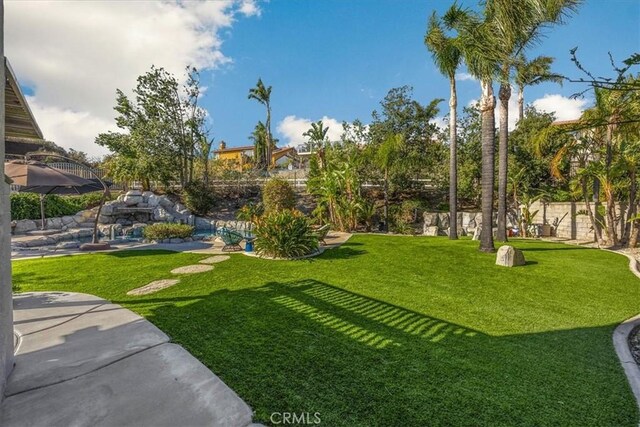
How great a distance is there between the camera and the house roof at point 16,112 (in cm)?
434

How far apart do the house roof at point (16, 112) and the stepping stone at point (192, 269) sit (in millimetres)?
4033

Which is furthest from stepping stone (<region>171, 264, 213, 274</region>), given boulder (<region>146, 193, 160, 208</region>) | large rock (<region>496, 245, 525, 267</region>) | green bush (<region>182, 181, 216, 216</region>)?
green bush (<region>182, 181, 216, 216</region>)

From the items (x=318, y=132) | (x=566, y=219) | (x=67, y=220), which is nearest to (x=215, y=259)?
(x=67, y=220)

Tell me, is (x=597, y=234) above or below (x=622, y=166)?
below

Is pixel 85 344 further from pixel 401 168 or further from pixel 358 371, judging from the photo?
pixel 401 168

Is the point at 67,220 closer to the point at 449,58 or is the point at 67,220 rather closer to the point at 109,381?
the point at 109,381

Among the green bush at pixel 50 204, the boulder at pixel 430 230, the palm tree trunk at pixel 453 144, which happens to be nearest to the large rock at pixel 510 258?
the palm tree trunk at pixel 453 144

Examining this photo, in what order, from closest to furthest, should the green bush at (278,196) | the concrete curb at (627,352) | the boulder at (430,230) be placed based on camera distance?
the concrete curb at (627,352) < the green bush at (278,196) < the boulder at (430,230)

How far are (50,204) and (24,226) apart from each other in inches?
81.7

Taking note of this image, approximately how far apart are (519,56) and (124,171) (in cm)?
2202

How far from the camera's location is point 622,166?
10.2 meters

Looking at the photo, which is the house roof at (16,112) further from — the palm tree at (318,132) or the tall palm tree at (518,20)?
the palm tree at (318,132)

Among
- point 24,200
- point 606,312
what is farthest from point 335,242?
point 24,200

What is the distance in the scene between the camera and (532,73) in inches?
111
